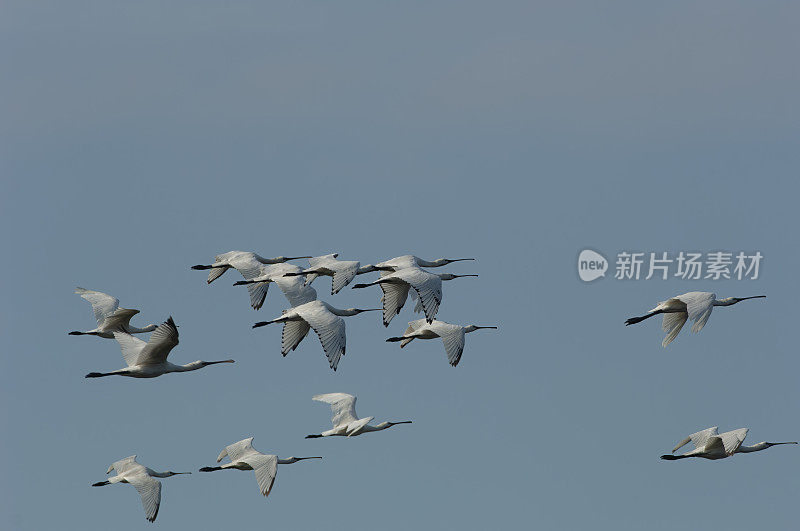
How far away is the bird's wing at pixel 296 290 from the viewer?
53.7m

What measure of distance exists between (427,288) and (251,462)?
24.6ft

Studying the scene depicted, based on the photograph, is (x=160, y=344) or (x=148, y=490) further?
(x=148, y=490)

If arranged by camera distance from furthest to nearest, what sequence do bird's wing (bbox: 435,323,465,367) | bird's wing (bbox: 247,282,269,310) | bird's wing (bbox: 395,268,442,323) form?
bird's wing (bbox: 247,282,269,310) → bird's wing (bbox: 435,323,465,367) → bird's wing (bbox: 395,268,442,323)

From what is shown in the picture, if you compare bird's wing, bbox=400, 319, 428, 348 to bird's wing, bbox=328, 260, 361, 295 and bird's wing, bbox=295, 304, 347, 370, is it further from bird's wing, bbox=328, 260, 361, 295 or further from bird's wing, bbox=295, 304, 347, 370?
bird's wing, bbox=295, 304, 347, 370

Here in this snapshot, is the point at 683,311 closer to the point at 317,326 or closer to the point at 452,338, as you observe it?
the point at 452,338

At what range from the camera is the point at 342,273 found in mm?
52219

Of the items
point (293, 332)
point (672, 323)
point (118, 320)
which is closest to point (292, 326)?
point (293, 332)

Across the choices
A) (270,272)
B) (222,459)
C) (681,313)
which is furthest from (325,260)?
(681,313)

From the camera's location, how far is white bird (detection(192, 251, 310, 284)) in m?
56.7

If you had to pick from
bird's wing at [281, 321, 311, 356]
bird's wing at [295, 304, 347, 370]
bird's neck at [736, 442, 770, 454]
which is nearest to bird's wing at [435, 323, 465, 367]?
bird's wing at [281, 321, 311, 356]

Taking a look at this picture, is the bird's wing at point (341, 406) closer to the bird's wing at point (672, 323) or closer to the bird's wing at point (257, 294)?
the bird's wing at point (257, 294)

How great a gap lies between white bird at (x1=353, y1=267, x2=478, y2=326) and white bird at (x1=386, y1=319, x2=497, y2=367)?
1620 mm

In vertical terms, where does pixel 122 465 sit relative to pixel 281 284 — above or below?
below

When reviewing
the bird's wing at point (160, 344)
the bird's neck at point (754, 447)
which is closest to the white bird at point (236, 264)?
the bird's wing at point (160, 344)
